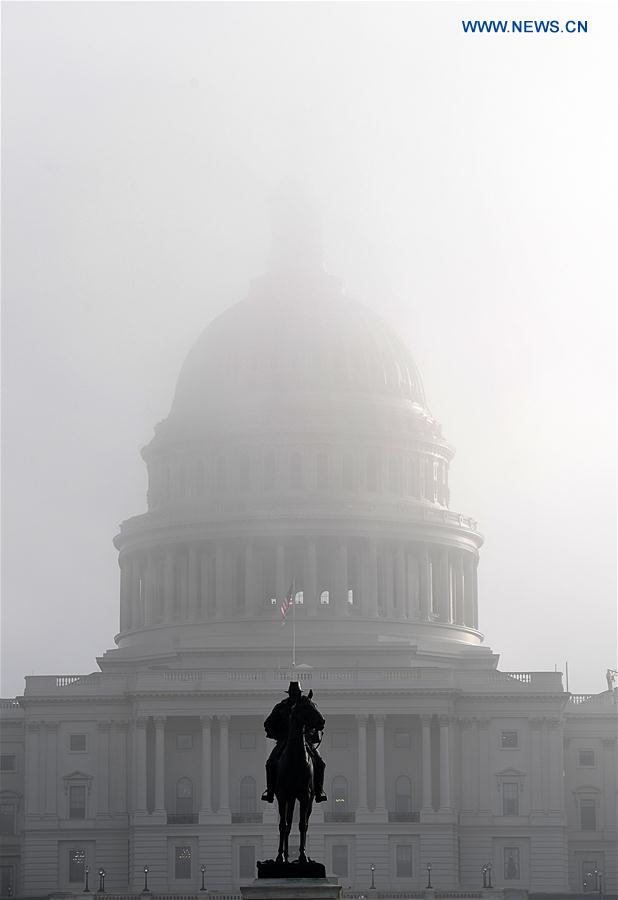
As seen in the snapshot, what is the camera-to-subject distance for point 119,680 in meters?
153

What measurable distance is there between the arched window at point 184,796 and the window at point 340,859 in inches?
379

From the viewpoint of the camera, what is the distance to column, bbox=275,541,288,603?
6496 inches

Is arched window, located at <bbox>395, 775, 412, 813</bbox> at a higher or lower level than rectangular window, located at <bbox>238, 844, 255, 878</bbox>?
higher

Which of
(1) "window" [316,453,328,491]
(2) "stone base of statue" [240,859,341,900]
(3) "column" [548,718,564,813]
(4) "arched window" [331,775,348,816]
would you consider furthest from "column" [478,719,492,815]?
(2) "stone base of statue" [240,859,341,900]

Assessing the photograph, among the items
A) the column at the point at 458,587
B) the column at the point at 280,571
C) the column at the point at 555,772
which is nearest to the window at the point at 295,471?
the column at the point at 280,571

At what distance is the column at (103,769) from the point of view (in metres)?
152

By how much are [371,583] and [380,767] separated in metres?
20.1

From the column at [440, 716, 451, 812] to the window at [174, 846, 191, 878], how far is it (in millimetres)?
15405

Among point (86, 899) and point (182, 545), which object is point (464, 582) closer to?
point (182, 545)

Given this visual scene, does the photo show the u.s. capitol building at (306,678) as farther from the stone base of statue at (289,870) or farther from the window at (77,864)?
the stone base of statue at (289,870)

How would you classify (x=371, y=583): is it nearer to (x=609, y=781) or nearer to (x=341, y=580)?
(x=341, y=580)

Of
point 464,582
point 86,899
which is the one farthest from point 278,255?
point 86,899

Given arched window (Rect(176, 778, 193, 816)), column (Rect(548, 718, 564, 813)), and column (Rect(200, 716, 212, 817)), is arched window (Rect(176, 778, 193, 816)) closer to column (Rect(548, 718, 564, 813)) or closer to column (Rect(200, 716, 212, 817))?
column (Rect(200, 716, 212, 817))

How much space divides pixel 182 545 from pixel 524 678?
2845cm
